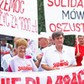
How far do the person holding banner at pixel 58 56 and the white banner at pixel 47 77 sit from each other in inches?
16.4

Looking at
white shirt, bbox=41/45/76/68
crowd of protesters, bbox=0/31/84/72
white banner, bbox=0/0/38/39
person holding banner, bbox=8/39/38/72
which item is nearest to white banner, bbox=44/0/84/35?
white banner, bbox=0/0/38/39

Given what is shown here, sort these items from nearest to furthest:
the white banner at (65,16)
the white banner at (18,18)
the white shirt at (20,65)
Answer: the white shirt at (20,65) → the white banner at (18,18) → the white banner at (65,16)

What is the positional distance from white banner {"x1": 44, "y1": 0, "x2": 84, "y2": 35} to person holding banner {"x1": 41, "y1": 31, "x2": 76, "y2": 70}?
1373mm

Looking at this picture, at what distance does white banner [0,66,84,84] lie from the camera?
23.1ft

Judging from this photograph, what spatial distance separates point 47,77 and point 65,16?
248 cm

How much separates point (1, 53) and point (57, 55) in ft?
8.79

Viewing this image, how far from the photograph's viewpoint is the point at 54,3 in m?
9.47

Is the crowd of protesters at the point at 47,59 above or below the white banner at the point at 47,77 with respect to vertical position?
above

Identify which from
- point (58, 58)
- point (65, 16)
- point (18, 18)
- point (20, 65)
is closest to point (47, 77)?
point (20, 65)

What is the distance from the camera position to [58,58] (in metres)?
7.95

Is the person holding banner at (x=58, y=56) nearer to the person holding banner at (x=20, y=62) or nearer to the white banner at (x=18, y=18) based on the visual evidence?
the person holding banner at (x=20, y=62)

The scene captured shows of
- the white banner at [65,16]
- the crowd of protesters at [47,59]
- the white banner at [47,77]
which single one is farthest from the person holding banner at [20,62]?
the white banner at [65,16]

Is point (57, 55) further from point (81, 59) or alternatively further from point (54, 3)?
point (54, 3)

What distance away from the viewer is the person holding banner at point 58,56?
7.89 metres
